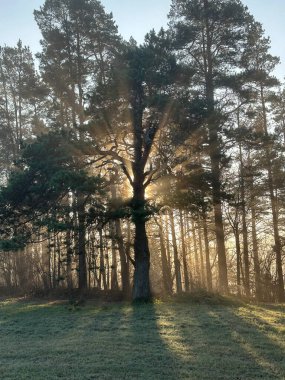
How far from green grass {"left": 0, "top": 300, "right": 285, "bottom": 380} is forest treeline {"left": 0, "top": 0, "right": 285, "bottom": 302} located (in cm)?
455

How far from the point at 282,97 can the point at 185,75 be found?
11.4 m

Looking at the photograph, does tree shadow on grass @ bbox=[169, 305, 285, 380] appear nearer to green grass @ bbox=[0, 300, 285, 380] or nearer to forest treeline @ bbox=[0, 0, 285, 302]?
green grass @ bbox=[0, 300, 285, 380]

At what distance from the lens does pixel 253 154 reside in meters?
27.7

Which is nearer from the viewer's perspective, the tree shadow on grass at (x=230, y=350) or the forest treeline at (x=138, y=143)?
the tree shadow on grass at (x=230, y=350)

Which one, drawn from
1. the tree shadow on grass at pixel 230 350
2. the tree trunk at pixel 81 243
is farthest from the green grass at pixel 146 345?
the tree trunk at pixel 81 243

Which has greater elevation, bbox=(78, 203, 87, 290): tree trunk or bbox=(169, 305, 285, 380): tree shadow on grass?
bbox=(78, 203, 87, 290): tree trunk

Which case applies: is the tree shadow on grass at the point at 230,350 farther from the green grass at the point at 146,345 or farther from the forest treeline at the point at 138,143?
the forest treeline at the point at 138,143

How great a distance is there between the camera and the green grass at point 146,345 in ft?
25.7

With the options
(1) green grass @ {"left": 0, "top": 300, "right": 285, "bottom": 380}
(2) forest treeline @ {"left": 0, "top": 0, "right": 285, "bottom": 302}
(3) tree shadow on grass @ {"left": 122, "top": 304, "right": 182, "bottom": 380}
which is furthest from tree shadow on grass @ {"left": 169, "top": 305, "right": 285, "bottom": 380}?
(2) forest treeline @ {"left": 0, "top": 0, "right": 285, "bottom": 302}

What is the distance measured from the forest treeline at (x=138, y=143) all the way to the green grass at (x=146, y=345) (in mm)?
4553

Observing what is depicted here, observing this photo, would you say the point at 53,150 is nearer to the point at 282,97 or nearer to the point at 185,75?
the point at 185,75

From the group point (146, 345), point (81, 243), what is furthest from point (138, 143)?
point (146, 345)

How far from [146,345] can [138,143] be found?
11400 mm

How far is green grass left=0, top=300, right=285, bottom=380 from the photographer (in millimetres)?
7828
